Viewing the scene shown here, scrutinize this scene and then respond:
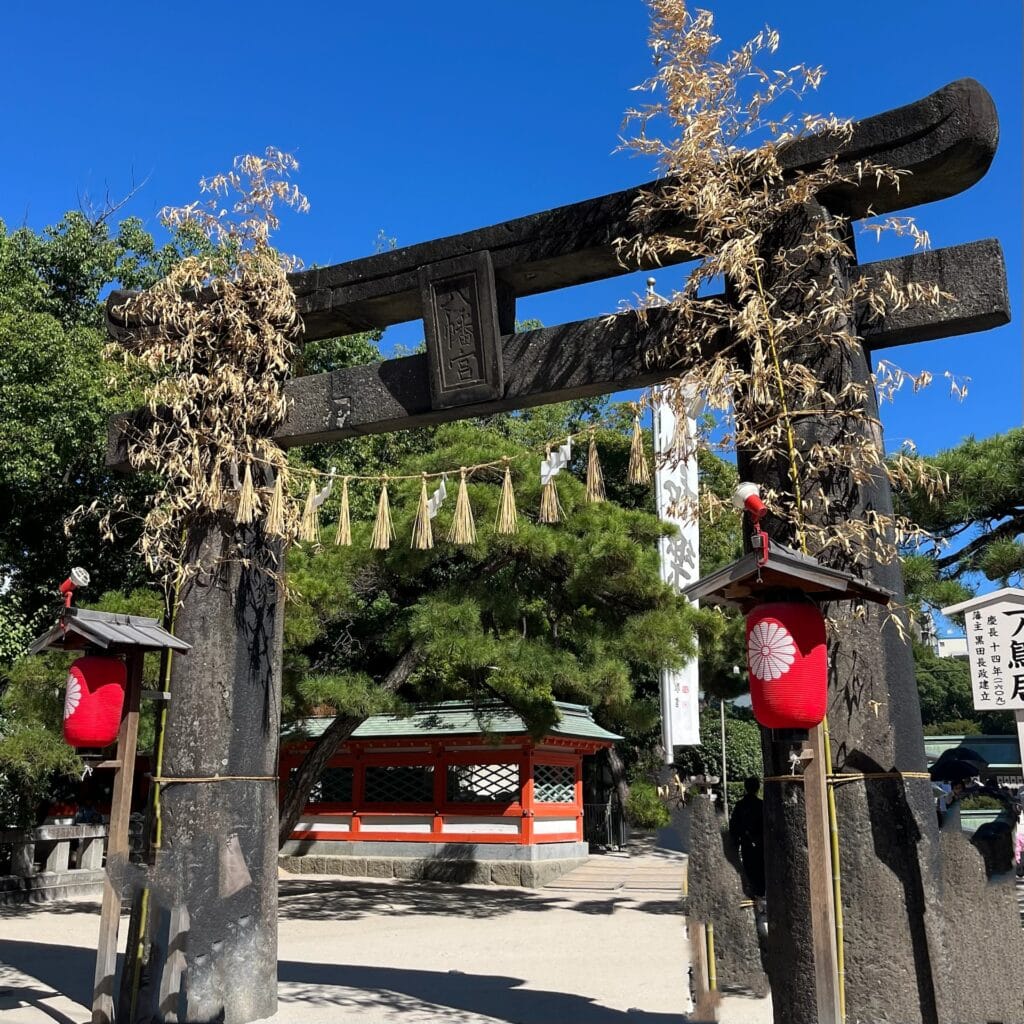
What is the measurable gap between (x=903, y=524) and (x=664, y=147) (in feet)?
7.07

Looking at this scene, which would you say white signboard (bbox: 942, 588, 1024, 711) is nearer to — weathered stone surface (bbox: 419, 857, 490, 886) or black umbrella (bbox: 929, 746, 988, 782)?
black umbrella (bbox: 929, 746, 988, 782)

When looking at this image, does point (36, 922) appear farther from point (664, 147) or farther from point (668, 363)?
point (664, 147)

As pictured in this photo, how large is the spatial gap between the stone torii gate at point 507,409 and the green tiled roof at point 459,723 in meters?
9.05

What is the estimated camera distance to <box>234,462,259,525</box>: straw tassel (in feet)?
17.9

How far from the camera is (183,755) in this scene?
527cm

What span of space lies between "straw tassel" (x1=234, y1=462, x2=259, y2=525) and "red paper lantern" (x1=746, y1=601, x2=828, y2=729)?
3094mm

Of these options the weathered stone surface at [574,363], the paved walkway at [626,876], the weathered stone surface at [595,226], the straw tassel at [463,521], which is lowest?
the paved walkway at [626,876]

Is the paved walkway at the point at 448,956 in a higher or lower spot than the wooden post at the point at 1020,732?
lower

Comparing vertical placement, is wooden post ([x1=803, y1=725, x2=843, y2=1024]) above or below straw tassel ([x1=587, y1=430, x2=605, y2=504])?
below

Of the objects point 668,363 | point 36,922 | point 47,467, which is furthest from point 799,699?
point 47,467

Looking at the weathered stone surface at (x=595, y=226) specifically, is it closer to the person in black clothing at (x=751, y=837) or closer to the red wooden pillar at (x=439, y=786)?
the person in black clothing at (x=751, y=837)

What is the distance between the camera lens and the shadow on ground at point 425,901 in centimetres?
1136

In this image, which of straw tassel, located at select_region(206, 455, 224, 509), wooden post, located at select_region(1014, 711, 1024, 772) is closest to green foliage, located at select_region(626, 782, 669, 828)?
wooden post, located at select_region(1014, 711, 1024, 772)

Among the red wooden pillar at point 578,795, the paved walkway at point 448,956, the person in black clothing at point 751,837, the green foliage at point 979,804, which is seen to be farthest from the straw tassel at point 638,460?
the red wooden pillar at point 578,795
